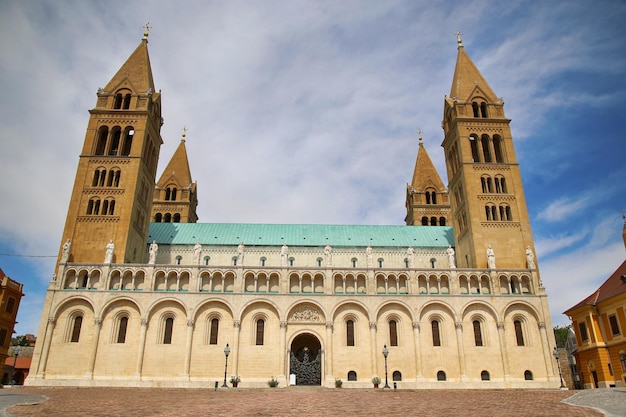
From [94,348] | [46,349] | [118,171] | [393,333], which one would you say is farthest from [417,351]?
[118,171]

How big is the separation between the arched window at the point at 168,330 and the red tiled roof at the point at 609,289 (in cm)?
3854

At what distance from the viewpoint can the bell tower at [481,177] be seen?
47.3m

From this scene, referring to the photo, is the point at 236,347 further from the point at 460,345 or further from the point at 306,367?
the point at 460,345

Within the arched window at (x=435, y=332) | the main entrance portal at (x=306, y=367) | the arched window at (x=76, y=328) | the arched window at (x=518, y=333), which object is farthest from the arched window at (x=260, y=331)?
the arched window at (x=518, y=333)

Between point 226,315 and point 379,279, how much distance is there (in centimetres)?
1495

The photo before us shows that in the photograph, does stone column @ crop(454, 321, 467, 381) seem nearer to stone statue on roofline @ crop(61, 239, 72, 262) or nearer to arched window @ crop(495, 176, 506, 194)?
arched window @ crop(495, 176, 506, 194)

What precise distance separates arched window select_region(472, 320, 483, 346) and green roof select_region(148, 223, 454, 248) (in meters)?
11.7

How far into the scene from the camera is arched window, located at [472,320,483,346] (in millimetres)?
42656

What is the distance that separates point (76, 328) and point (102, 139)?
815 inches

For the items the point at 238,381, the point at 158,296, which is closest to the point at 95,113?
the point at 158,296

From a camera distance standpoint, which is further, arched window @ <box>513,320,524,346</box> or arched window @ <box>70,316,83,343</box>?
arched window @ <box>513,320,524,346</box>

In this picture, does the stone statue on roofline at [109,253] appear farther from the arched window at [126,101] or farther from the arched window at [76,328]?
the arched window at [126,101]

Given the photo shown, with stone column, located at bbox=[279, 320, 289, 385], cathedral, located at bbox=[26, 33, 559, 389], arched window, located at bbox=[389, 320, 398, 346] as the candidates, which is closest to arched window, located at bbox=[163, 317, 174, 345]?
cathedral, located at bbox=[26, 33, 559, 389]

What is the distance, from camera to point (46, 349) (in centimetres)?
4044
